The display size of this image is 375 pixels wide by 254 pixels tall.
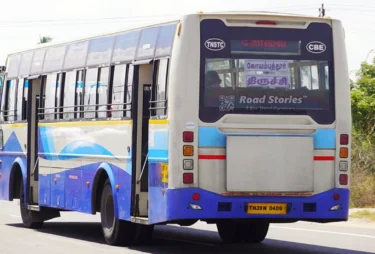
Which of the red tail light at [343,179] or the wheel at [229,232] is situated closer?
the red tail light at [343,179]

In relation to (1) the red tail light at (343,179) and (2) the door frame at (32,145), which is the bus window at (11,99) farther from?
(1) the red tail light at (343,179)

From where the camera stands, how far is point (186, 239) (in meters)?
20.0

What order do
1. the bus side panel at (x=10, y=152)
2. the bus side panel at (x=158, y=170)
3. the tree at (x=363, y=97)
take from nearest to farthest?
the bus side panel at (x=158, y=170) → the bus side panel at (x=10, y=152) → the tree at (x=363, y=97)

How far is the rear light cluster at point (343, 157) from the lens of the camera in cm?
1636

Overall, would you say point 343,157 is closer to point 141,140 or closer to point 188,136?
point 188,136

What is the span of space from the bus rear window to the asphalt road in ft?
8.36

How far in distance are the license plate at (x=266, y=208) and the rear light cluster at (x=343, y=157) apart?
93cm

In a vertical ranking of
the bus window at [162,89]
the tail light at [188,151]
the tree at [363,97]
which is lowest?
the tail light at [188,151]

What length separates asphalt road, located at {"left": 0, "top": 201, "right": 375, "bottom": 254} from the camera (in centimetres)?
1773

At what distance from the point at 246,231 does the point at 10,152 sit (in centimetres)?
570

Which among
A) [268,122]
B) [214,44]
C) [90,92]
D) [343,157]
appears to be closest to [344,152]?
[343,157]

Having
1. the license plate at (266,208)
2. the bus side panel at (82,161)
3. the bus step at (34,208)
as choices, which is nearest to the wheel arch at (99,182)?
the bus side panel at (82,161)

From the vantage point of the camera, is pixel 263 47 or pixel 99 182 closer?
pixel 263 47

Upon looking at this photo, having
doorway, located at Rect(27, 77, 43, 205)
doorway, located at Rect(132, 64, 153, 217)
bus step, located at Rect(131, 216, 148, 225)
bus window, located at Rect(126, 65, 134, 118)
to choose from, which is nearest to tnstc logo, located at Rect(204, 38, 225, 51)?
doorway, located at Rect(132, 64, 153, 217)
